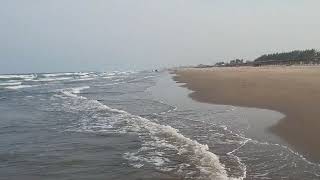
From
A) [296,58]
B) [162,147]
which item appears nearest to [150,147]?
[162,147]

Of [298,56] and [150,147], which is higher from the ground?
[298,56]

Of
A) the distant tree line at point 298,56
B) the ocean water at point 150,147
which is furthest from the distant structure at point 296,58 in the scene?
the ocean water at point 150,147

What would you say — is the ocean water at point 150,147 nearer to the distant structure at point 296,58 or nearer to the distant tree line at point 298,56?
the distant structure at point 296,58

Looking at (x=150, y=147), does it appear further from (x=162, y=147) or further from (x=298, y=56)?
(x=298, y=56)

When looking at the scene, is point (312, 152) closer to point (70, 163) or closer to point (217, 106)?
point (70, 163)

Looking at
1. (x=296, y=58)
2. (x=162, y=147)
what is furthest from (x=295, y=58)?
(x=162, y=147)

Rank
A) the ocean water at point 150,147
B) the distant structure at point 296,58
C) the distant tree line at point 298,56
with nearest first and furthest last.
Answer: the ocean water at point 150,147
the distant structure at point 296,58
the distant tree line at point 298,56

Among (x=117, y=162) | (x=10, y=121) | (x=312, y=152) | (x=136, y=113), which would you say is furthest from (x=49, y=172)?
(x=136, y=113)

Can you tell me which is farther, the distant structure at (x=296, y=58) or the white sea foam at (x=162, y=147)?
the distant structure at (x=296, y=58)

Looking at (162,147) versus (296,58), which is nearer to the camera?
(162,147)

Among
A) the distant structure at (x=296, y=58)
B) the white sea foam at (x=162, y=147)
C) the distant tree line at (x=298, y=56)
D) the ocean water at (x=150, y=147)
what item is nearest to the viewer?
the ocean water at (x=150, y=147)

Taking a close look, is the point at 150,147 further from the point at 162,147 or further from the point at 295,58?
the point at 295,58

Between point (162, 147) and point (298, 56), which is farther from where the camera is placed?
point (298, 56)

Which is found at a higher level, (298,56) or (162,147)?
(298,56)
